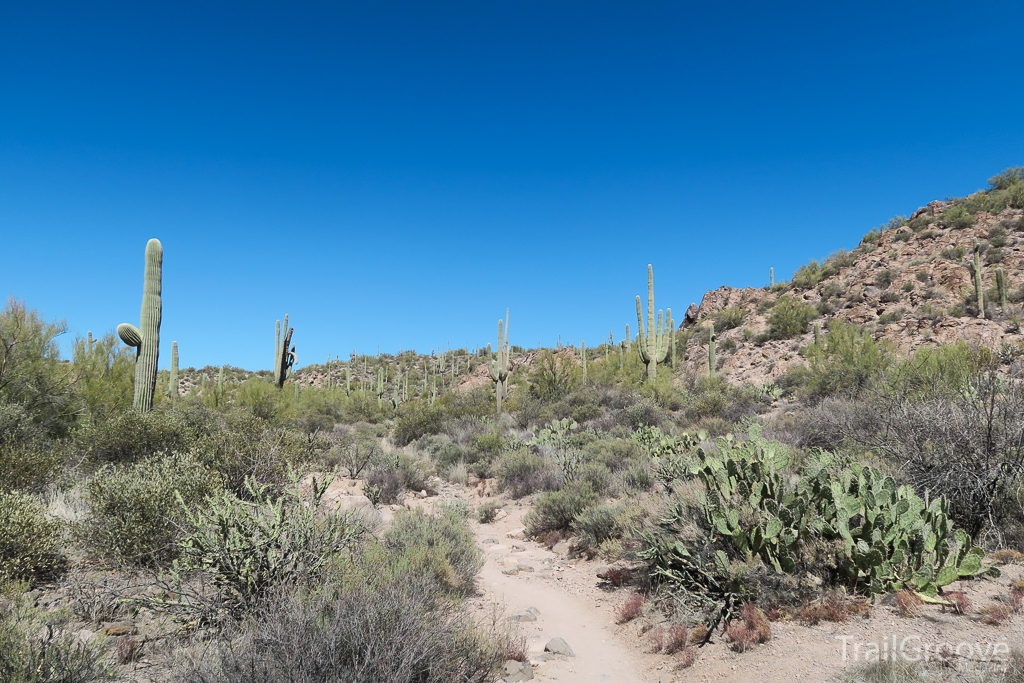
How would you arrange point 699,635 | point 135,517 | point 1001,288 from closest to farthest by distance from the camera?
point 699,635 < point 135,517 < point 1001,288

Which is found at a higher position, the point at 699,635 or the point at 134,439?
the point at 134,439

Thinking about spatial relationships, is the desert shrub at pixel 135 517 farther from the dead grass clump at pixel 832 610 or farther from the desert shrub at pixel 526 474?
the desert shrub at pixel 526 474

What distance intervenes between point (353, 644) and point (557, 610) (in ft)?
10.4

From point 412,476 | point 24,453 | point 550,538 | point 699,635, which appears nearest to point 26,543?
point 24,453

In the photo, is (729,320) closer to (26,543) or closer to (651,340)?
(651,340)

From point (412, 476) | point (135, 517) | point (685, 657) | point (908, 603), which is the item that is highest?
point (135, 517)

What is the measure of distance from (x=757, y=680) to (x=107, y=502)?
238 inches

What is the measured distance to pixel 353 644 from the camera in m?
3.02

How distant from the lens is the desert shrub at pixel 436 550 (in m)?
5.16

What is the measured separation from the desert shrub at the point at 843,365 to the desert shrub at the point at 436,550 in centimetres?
1304

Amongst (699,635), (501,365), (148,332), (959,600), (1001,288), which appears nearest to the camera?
(959,600)

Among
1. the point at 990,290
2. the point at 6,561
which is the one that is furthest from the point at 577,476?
the point at 990,290

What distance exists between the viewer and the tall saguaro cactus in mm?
11297

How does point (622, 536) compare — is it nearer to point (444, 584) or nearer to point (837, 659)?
point (444, 584)
